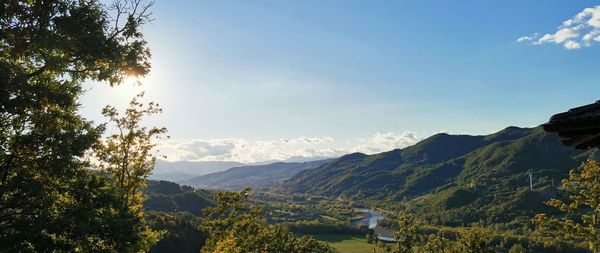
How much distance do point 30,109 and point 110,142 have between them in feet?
45.6

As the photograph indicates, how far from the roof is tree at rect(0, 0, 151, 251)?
14.5 meters

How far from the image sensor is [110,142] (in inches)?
1150

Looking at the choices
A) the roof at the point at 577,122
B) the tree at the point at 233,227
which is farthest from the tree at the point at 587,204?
the roof at the point at 577,122

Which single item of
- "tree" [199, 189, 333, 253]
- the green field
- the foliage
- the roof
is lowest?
the green field

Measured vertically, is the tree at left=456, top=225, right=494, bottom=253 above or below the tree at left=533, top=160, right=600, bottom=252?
below

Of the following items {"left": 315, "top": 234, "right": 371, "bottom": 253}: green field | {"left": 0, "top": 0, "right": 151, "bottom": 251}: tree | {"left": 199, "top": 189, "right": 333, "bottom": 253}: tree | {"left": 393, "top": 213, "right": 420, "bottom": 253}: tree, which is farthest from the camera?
{"left": 315, "top": 234, "right": 371, "bottom": 253}: green field

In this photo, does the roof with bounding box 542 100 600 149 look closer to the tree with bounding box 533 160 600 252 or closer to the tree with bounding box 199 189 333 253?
the tree with bounding box 533 160 600 252

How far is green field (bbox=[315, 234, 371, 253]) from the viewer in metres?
159

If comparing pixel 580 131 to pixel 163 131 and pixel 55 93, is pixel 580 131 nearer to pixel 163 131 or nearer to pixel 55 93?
pixel 55 93

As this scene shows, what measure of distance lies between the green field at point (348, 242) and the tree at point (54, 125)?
14802 centimetres

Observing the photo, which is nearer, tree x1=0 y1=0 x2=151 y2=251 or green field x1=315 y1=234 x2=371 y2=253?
tree x1=0 y1=0 x2=151 y2=251

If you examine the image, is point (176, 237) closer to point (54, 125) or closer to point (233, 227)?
point (233, 227)

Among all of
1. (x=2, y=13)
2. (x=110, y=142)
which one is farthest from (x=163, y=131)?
(x=2, y=13)

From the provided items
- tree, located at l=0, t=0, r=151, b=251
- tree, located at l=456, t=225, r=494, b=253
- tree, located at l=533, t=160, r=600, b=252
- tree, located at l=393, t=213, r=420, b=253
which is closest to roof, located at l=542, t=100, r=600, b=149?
tree, located at l=0, t=0, r=151, b=251
